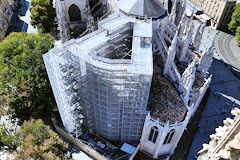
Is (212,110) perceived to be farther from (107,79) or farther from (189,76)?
(107,79)

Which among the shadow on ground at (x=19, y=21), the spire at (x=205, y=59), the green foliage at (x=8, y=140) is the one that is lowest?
the green foliage at (x=8, y=140)

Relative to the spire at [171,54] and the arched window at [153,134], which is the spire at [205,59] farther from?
the arched window at [153,134]

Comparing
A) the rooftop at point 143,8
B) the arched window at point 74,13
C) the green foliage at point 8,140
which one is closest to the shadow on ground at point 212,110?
the rooftop at point 143,8

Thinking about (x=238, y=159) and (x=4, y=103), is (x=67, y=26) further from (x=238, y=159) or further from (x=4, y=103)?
(x=238, y=159)

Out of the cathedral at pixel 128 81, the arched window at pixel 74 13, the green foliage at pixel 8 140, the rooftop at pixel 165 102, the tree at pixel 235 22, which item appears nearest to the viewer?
the cathedral at pixel 128 81

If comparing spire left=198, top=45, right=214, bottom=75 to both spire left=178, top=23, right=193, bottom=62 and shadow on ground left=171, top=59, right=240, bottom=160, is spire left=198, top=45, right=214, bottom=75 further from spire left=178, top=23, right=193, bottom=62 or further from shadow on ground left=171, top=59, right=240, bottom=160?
shadow on ground left=171, top=59, right=240, bottom=160

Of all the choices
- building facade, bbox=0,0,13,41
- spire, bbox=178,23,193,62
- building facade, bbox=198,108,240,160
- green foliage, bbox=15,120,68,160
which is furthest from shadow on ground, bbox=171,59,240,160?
building facade, bbox=0,0,13,41
